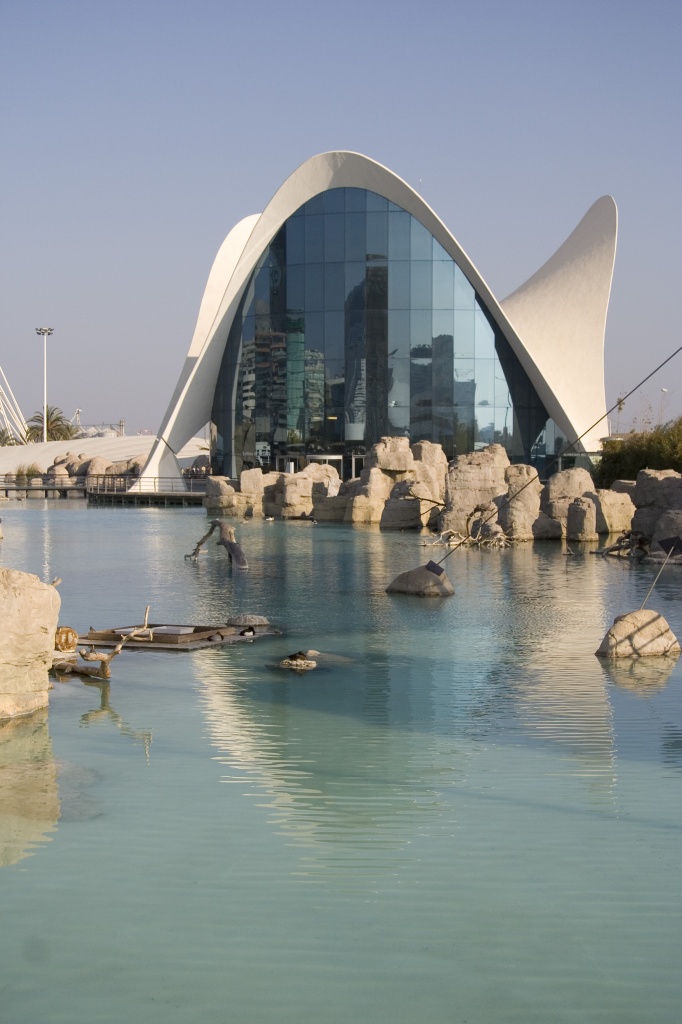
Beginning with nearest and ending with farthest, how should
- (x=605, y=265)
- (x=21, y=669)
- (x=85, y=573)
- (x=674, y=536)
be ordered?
1. (x=21, y=669)
2. (x=85, y=573)
3. (x=674, y=536)
4. (x=605, y=265)

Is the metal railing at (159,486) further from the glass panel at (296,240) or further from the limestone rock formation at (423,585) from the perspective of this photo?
the limestone rock formation at (423,585)

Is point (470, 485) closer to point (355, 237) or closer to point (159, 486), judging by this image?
point (355, 237)

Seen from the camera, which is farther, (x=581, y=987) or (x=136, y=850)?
(x=136, y=850)

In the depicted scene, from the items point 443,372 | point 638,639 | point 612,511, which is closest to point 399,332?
point 443,372

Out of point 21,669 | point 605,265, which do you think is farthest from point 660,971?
point 605,265

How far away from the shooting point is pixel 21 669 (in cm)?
753

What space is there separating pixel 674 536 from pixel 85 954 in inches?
650

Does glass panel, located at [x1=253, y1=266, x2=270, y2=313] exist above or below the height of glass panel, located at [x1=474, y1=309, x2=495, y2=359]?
above

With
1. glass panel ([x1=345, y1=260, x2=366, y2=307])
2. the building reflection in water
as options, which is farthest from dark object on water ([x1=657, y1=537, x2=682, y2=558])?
glass panel ([x1=345, y1=260, x2=366, y2=307])

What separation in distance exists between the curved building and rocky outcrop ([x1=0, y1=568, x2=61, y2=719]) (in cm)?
3180

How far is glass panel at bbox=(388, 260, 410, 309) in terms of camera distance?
1526 inches

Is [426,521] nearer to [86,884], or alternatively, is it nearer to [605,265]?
[605,265]

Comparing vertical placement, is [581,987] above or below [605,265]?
below

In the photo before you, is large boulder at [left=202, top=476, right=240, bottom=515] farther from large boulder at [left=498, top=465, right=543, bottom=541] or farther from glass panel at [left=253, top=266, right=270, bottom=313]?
large boulder at [left=498, top=465, right=543, bottom=541]
